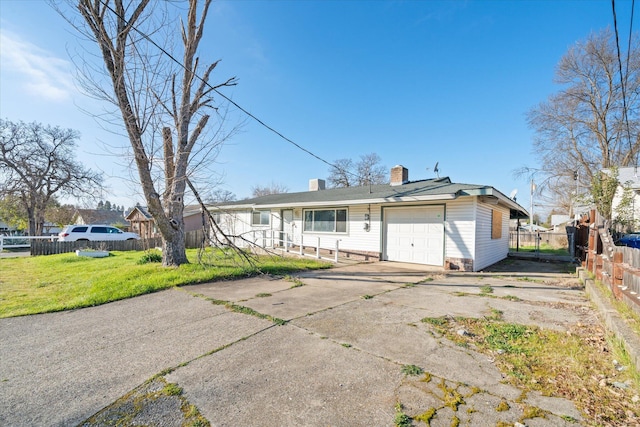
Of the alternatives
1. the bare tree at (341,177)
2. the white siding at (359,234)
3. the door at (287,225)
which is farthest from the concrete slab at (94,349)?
the bare tree at (341,177)

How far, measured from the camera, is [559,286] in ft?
23.3

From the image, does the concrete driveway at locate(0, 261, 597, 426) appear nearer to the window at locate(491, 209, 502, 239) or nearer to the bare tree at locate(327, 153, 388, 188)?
the window at locate(491, 209, 502, 239)

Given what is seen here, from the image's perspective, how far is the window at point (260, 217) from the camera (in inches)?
625

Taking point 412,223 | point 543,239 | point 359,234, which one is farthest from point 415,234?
point 543,239

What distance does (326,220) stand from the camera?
13.1 metres

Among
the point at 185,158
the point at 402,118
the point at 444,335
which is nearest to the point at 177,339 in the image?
the point at 444,335

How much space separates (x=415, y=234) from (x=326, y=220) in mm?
4148

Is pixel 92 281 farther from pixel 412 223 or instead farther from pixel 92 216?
pixel 92 216

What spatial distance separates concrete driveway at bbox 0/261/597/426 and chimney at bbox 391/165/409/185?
8041mm

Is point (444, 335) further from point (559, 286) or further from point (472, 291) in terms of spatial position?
point (559, 286)

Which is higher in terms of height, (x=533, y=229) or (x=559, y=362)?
(x=533, y=229)

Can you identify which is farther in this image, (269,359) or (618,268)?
(618,268)

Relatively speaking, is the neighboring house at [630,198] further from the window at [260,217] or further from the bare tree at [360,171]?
the bare tree at [360,171]

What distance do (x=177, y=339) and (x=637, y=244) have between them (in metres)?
14.4
